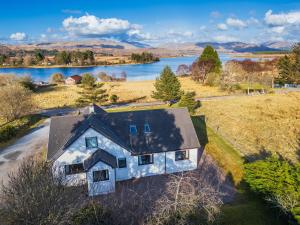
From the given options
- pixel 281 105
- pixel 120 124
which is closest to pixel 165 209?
pixel 120 124

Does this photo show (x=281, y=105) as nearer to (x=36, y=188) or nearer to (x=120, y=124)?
(x=120, y=124)

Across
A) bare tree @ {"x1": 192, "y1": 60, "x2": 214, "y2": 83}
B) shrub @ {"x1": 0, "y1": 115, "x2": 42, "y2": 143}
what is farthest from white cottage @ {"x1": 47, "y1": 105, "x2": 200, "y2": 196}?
bare tree @ {"x1": 192, "y1": 60, "x2": 214, "y2": 83}

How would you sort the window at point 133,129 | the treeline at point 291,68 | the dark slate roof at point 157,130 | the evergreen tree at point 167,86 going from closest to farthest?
the dark slate roof at point 157,130 < the window at point 133,129 < the evergreen tree at point 167,86 < the treeline at point 291,68

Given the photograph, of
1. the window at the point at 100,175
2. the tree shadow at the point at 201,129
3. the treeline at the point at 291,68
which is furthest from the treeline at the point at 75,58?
the window at the point at 100,175

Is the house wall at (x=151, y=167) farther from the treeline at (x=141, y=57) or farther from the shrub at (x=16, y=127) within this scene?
the treeline at (x=141, y=57)

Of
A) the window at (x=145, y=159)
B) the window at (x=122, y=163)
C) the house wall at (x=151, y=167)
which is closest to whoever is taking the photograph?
the window at (x=122, y=163)

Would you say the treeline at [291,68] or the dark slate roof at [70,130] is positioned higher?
the treeline at [291,68]

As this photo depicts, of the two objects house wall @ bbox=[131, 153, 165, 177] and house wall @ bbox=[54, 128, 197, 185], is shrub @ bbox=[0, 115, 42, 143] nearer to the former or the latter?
house wall @ bbox=[54, 128, 197, 185]
